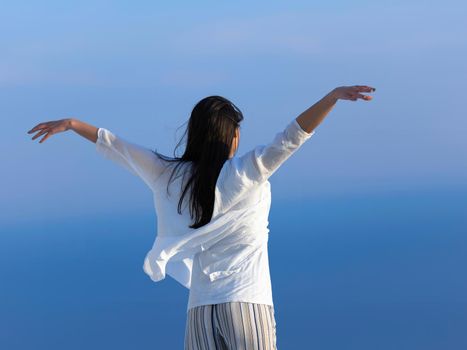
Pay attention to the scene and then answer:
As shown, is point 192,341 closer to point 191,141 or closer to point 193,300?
point 193,300

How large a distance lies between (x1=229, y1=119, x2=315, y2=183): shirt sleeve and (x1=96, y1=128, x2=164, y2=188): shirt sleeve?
0.37 metres

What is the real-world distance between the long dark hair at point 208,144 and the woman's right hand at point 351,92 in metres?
0.50

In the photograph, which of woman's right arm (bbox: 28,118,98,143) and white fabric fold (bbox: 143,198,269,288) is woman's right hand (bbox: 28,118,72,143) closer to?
woman's right arm (bbox: 28,118,98,143)

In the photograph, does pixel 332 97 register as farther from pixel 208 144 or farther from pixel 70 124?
pixel 70 124

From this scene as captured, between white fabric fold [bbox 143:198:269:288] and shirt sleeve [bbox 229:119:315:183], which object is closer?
shirt sleeve [bbox 229:119:315:183]

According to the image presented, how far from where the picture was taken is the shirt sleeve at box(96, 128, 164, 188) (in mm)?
4590

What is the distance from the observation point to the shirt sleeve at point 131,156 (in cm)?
459

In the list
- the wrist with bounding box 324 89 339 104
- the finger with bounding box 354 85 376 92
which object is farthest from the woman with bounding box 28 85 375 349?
the finger with bounding box 354 85 376 92

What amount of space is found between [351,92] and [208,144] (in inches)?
25.1

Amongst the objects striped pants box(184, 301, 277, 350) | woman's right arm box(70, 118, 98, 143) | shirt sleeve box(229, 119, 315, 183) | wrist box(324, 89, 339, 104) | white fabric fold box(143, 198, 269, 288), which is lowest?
striped pants box(184, 301, 277, 350)

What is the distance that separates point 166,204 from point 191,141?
29 centimetres

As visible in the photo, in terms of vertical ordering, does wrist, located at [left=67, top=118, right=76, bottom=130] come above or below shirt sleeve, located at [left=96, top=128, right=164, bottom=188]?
above

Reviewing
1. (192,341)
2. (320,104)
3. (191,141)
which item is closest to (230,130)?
(191,141)

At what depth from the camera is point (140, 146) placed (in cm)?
461
